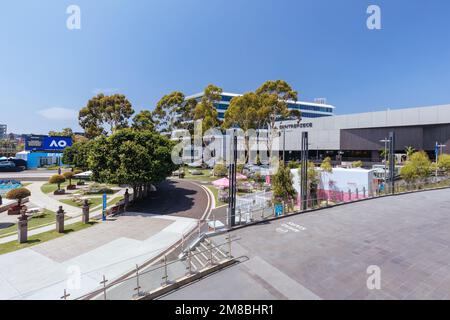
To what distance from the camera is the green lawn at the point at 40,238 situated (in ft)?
40.5

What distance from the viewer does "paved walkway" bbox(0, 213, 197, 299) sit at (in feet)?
28.8

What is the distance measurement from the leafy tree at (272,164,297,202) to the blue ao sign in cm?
5666

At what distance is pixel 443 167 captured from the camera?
29.2 metres

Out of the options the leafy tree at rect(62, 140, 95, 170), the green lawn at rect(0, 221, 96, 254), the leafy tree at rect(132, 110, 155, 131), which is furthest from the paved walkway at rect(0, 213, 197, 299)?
the leafy tree at rect(132, 110, 155, 131)

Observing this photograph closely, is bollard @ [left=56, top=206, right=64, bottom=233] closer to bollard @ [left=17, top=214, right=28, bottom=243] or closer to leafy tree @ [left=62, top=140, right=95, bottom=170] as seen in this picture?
bollard @ [left=17, top=214, right=28, bottom=243]

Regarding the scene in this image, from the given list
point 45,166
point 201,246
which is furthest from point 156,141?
point 45,166

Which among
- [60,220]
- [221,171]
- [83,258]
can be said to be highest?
[221,171]

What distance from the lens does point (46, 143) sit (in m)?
57.0

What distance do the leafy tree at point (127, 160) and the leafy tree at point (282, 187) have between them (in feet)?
34.8

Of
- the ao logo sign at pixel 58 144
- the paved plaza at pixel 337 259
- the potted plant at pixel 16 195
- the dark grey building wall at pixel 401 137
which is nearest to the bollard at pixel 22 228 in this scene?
the potted plant at pixel 16 195

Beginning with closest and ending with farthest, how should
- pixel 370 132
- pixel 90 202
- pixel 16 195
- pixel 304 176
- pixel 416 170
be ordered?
1. pixel 304 176
2. pixel 16 195
3. pixel 90 202
4. pixel 416 170
5. pixel 370 132

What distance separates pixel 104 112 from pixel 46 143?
85.4 feet

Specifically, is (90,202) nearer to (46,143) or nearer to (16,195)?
(16,195)

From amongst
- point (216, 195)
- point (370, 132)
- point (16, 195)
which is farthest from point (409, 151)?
point (16, 195)
